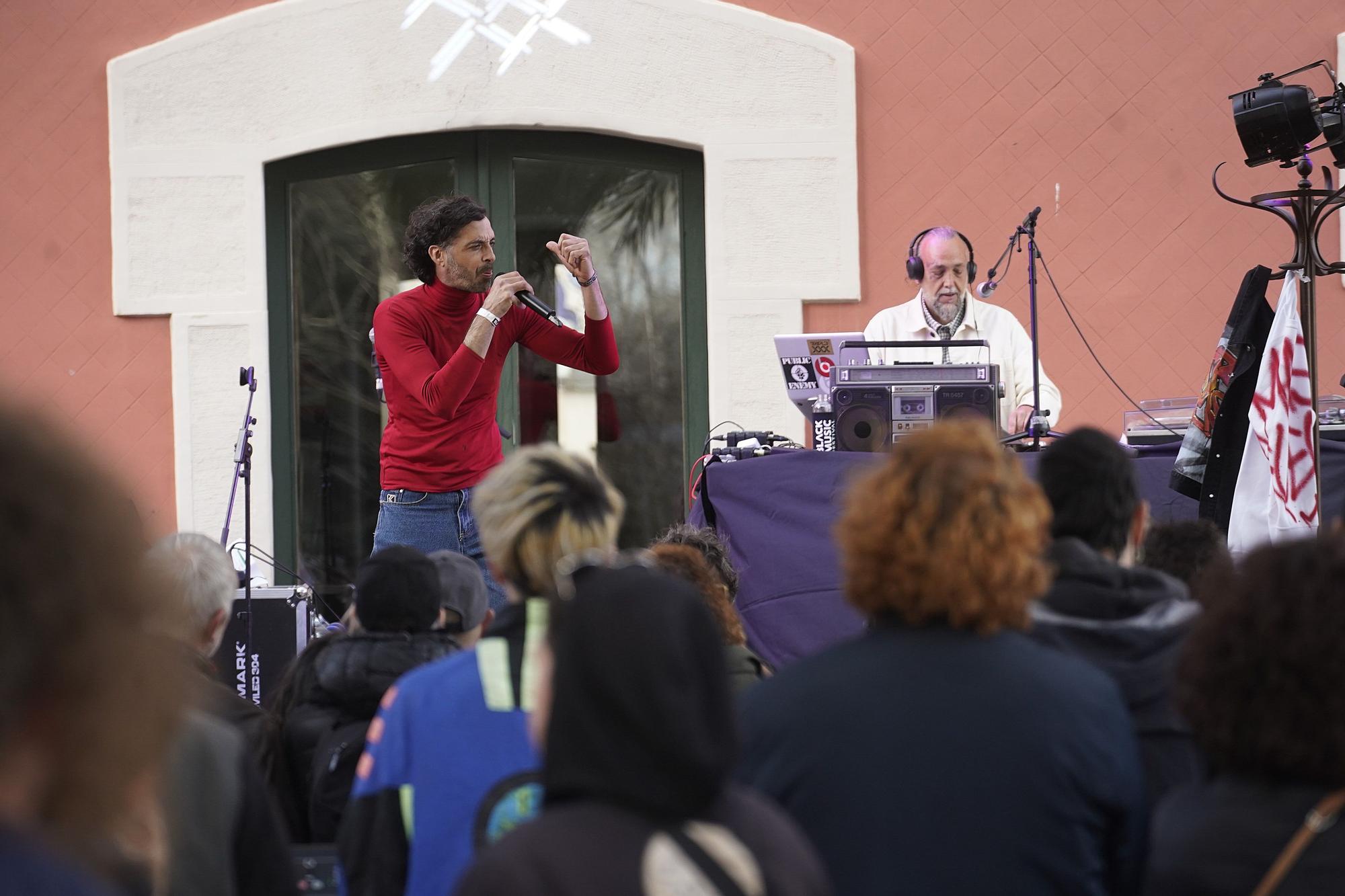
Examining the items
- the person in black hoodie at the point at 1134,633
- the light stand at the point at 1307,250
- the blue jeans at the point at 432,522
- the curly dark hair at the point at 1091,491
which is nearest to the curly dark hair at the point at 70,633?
the person in black hoodie at the point at 1134,633

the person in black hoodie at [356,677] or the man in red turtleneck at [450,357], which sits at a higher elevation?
the man in red turtleneck at [450,357]

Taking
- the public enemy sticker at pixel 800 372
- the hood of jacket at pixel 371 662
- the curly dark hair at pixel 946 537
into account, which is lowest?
the hood of jacket at pixel 371 662

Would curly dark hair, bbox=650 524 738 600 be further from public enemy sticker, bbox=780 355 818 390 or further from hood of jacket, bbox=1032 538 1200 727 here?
hood of jacket, bbox=1032 538 1200 727

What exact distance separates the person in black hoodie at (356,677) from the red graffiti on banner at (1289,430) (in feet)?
8.34

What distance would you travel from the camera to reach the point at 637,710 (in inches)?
53.4

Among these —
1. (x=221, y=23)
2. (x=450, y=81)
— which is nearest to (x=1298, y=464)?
(x=450, y=81)

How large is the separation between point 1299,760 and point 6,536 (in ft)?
4.51

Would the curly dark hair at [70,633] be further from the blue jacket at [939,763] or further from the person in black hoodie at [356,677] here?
the person in black hoodie at [356,677]

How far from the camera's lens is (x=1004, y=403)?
20.9 ft

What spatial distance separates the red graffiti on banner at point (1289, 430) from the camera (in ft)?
13.8

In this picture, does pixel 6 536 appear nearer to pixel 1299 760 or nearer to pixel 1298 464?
pixel 1299 760

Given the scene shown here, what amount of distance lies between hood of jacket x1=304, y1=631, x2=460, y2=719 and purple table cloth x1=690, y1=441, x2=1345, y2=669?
1720 mm

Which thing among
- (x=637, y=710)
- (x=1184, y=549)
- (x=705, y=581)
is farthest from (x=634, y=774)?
(x=1184, y=549)

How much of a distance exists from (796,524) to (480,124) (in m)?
3.60
